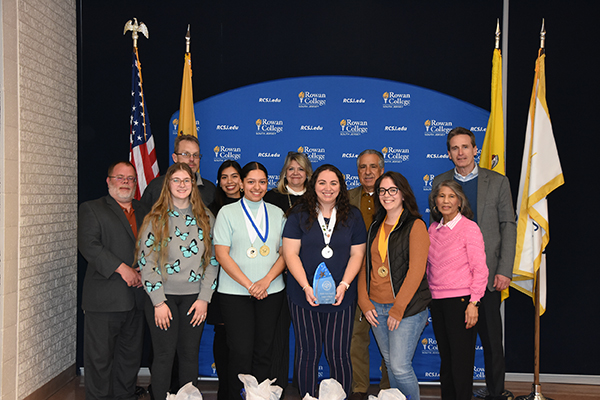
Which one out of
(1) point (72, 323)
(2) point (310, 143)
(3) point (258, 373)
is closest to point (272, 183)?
(2) point (310, 143)

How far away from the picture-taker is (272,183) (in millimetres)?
3760

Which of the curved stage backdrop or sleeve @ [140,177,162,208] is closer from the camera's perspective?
sleeve @ [140,177,162,208]

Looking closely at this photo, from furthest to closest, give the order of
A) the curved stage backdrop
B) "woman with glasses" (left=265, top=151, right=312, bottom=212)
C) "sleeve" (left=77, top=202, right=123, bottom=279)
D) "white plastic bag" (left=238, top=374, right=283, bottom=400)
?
the curved stage backdrop < "woman with glasses" (left=265, top=151, right=312, bottom=212) < "sleeve" (left=77, top=202, right=123, bottom=279) < "white plastic bag" (left=238, top=374, right=283, bottom=400)

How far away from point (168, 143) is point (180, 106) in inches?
13.9

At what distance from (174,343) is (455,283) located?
167 cm

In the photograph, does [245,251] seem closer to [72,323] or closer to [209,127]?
[209,127]

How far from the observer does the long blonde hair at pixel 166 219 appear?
8.25 ft

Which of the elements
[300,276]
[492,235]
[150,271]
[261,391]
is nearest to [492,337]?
[492,235]

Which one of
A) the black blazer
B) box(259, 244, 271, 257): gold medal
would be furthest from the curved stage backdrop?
box(259, 244, 271, 257): gold medal

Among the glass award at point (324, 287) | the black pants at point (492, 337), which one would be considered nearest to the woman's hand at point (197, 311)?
the glass award at point (324, 287)

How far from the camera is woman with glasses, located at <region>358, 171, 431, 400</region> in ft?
8.03

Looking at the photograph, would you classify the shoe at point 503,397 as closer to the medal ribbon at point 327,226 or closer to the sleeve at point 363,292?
the sleeve at point 363,292

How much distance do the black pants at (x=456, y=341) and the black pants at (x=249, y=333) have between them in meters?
0.97

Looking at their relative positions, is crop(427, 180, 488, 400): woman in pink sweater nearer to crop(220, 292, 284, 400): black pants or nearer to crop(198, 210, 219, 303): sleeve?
crop(220, 292, 284, 400): black pants
